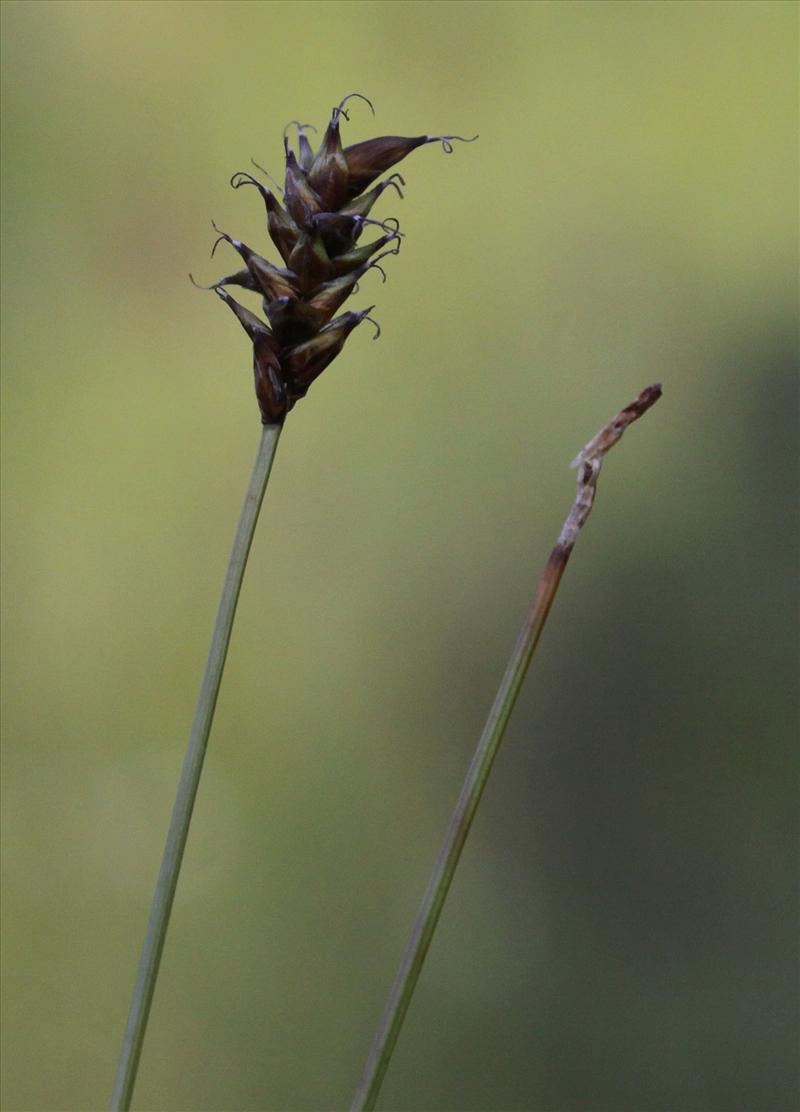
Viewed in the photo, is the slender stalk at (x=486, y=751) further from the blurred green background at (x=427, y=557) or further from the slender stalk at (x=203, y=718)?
the blurred green background at (x=427, y=557)

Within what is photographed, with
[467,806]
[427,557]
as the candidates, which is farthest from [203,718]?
[427,557]

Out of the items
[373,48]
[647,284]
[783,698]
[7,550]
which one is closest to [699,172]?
[647,284]

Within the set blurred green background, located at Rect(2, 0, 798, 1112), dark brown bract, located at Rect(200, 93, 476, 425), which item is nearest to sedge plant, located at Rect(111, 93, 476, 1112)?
dark brown bract, located at Rect(200, 93, 476, 425)

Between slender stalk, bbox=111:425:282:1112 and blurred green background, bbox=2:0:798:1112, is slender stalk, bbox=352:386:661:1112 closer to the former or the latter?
slender stalk, bbox=111:425:282:1112

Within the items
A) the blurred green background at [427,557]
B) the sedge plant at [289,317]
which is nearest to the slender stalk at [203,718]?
the sedge plant at [289,317]

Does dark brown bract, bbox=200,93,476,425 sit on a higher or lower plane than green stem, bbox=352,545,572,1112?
higher
